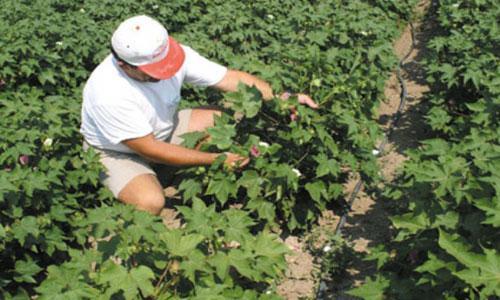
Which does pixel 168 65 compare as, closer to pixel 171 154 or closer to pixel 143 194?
pixel 171 154

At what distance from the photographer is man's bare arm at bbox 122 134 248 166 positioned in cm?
358

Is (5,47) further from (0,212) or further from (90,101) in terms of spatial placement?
(0,212)

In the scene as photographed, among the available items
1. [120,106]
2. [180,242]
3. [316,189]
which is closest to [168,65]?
[120,106]

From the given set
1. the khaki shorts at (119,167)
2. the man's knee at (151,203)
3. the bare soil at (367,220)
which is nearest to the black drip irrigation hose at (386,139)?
the bare soil at (367,220)

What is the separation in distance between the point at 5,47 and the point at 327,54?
2589 mm

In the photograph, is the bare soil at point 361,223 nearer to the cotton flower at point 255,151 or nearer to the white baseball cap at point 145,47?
the cotton flower at point 255,151

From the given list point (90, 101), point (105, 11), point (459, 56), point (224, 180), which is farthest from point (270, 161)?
point (105, 11)

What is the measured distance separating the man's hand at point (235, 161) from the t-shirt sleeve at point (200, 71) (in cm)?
65

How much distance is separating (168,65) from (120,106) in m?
0.36

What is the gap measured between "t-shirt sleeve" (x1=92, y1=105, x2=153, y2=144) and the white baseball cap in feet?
0.88

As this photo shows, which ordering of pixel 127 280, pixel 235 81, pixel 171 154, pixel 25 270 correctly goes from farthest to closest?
pixel 235 81
pixel 171 154
pixel 25 270
pixel 127 280

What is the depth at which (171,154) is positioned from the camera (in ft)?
11.9

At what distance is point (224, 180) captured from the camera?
3664 millimetres

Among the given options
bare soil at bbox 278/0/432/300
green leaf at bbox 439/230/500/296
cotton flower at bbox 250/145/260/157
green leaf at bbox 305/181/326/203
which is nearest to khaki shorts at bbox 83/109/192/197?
cotton flower at bbox 250/145/260/157
